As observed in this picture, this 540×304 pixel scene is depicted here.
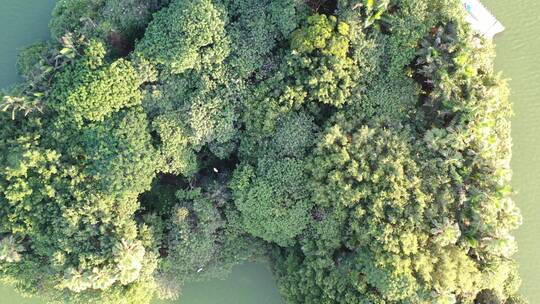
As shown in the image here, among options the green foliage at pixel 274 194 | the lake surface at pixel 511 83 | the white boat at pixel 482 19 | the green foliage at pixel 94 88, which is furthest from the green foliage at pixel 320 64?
the lake surface at pixel 511 83

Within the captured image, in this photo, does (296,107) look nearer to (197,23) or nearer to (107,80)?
(197,23)

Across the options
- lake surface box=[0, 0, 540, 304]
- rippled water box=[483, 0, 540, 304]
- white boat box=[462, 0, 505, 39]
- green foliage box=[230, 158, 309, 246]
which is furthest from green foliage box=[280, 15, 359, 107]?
rippled water box=[483, 0, 540, 304]

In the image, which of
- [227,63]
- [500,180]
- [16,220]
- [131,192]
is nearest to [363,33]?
[227,63]

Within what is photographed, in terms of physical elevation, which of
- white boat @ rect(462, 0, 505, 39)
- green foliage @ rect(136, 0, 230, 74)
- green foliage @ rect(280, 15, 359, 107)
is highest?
green foliage @ rect(136, 0, 230, 74)

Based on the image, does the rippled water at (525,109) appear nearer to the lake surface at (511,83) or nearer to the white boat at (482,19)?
the lake surface at (511,83)

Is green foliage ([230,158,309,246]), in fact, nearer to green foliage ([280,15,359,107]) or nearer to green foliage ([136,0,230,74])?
green foliage ([280,15,359,107])

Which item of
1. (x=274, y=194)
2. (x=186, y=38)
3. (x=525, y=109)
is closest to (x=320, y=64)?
(x=186, y=38)
